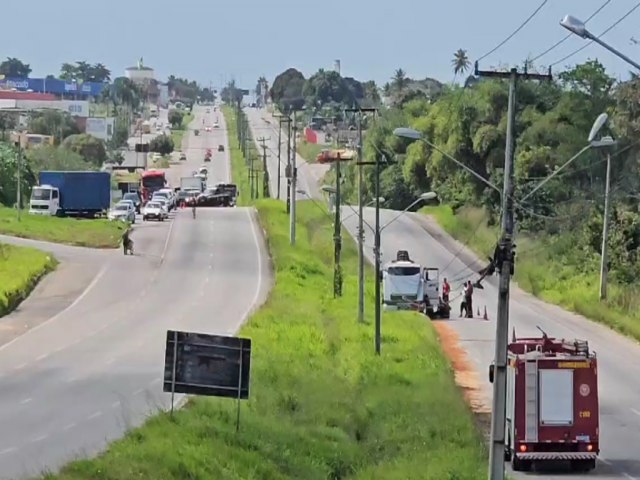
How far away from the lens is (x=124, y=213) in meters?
84.6

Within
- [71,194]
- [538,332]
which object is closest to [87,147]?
[71,194]

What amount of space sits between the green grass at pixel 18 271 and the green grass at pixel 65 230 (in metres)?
6.13

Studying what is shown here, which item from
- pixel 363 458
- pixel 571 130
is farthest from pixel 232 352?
pixel 571 130

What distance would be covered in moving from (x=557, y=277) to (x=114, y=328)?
3228 centimetres

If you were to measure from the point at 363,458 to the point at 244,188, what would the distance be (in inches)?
4623

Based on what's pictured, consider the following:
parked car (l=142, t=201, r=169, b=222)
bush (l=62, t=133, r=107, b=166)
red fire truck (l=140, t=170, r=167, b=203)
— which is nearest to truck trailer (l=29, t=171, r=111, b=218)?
parked car (l=142, t=201, r=169, b=222)

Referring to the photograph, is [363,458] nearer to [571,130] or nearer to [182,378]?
[182,378]

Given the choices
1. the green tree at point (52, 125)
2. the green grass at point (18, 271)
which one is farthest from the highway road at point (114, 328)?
the green tree at point (52, 125)

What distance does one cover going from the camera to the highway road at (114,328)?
27.0 metres

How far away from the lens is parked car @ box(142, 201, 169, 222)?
291ft

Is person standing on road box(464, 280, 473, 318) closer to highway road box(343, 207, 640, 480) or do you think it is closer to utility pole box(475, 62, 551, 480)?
highway road box(343, 207, 640, 480)

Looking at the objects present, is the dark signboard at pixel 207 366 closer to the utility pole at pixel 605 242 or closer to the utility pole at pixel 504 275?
the utility pole at pixel 504 275

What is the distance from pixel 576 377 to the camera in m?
27.4

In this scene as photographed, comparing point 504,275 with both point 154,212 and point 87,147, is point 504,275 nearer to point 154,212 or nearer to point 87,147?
point 154,212
